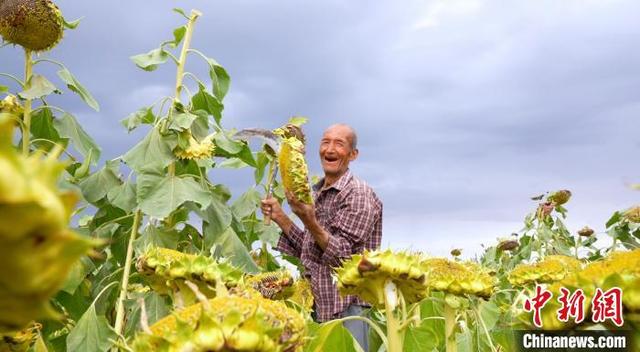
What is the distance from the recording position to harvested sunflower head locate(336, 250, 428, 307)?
1976 millimetres

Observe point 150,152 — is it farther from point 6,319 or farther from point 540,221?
point 540,221

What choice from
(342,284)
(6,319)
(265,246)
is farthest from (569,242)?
(6,319)

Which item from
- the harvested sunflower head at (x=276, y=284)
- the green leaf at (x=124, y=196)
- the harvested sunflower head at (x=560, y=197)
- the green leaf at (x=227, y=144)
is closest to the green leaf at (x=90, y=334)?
the green leaf at (x=124, y=196)

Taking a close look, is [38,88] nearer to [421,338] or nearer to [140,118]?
[140,118]

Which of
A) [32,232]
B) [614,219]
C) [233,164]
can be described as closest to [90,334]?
[233,164]

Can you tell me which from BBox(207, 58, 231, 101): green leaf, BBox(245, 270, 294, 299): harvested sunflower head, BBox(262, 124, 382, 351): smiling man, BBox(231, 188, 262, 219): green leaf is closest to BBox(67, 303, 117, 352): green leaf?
BBox(245, 270, 294, 299): harvested sunflower head

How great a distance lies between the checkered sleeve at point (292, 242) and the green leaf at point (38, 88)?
6.25 feet

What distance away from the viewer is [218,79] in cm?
445

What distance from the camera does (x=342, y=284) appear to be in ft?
6.86

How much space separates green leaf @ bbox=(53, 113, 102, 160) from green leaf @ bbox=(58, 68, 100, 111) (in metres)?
0.14

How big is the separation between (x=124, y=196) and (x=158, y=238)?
364 mm

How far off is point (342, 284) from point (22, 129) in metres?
2.37

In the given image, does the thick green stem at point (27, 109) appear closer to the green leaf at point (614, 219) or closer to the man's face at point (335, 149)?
the man's face at point (335, 149)

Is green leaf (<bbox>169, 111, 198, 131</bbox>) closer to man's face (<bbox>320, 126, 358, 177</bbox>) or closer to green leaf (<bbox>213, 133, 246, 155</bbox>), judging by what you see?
green leaf (<bbox>213, 133, 246, 155</bbox>)
